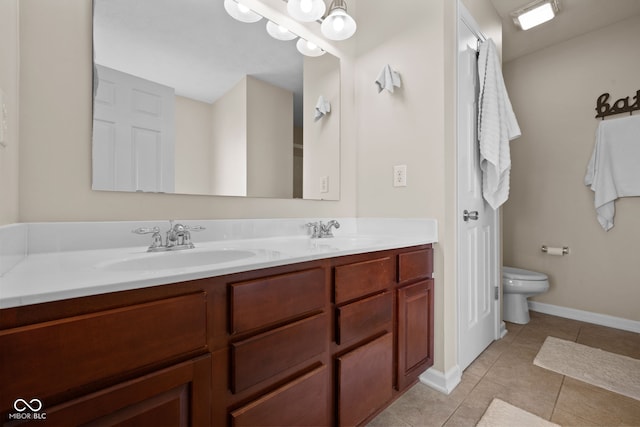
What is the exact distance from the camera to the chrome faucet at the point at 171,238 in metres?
1.05

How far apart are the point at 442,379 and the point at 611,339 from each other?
63.5 inches

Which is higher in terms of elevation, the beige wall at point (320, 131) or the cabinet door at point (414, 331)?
the beige wall at point (320, 131)

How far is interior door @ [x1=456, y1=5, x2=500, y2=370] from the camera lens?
5.49 feet

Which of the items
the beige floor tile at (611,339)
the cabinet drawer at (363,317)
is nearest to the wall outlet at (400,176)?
the cabinet drawer at (363,317)

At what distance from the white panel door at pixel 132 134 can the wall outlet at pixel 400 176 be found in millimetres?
1200

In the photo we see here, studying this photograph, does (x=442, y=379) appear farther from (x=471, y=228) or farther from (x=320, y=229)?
(x=320, y=229)

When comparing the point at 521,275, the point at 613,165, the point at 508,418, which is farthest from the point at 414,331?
the point at 613,165

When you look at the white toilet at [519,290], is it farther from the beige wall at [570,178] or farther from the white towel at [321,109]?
the white towel at [321,109]

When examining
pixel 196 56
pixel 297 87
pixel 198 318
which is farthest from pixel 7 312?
pixel 297 87

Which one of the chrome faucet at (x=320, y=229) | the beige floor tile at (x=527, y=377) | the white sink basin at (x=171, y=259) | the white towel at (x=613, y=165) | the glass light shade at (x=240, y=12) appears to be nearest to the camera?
the white sink basin at (x=171, y=259)

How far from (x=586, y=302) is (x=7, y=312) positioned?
352cm

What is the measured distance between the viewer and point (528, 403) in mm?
1426

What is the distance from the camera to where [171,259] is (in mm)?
1029

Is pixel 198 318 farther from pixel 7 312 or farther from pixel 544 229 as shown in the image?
pixel 544 229
